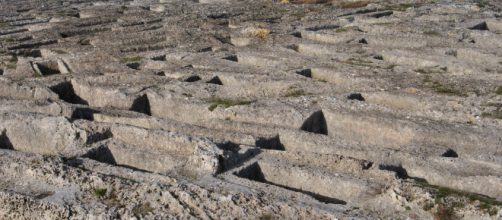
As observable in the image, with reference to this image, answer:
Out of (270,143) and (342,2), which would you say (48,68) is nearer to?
(270,143)

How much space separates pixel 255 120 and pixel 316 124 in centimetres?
167

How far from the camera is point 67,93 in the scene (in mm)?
19594

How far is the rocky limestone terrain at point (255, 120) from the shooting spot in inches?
427

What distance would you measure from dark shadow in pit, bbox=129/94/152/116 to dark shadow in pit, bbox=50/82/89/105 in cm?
208

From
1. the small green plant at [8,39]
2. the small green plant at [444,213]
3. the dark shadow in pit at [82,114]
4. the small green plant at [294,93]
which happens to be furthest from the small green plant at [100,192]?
the small green plant at [8,39]

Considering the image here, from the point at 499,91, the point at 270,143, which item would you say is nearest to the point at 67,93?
the point at 270,143

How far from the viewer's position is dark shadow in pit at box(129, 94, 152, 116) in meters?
17.9

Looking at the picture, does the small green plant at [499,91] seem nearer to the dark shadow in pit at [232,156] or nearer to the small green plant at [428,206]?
the small green plant at [428,206]

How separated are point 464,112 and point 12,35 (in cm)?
2087

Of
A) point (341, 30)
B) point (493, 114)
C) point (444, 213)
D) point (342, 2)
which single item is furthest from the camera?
point (342, 2)

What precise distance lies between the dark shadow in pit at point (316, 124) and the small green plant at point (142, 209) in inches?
239

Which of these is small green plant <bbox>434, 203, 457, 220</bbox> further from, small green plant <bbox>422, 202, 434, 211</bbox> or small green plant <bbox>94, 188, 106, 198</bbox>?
small green plant <bbox>94, 188, 106, 198</bbox>

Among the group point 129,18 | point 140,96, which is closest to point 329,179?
point 140,96

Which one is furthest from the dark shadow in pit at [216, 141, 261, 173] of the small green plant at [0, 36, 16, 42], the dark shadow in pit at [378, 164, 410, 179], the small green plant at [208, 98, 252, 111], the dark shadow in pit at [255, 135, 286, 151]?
the small green plant at [0, 36, 16, 42]
